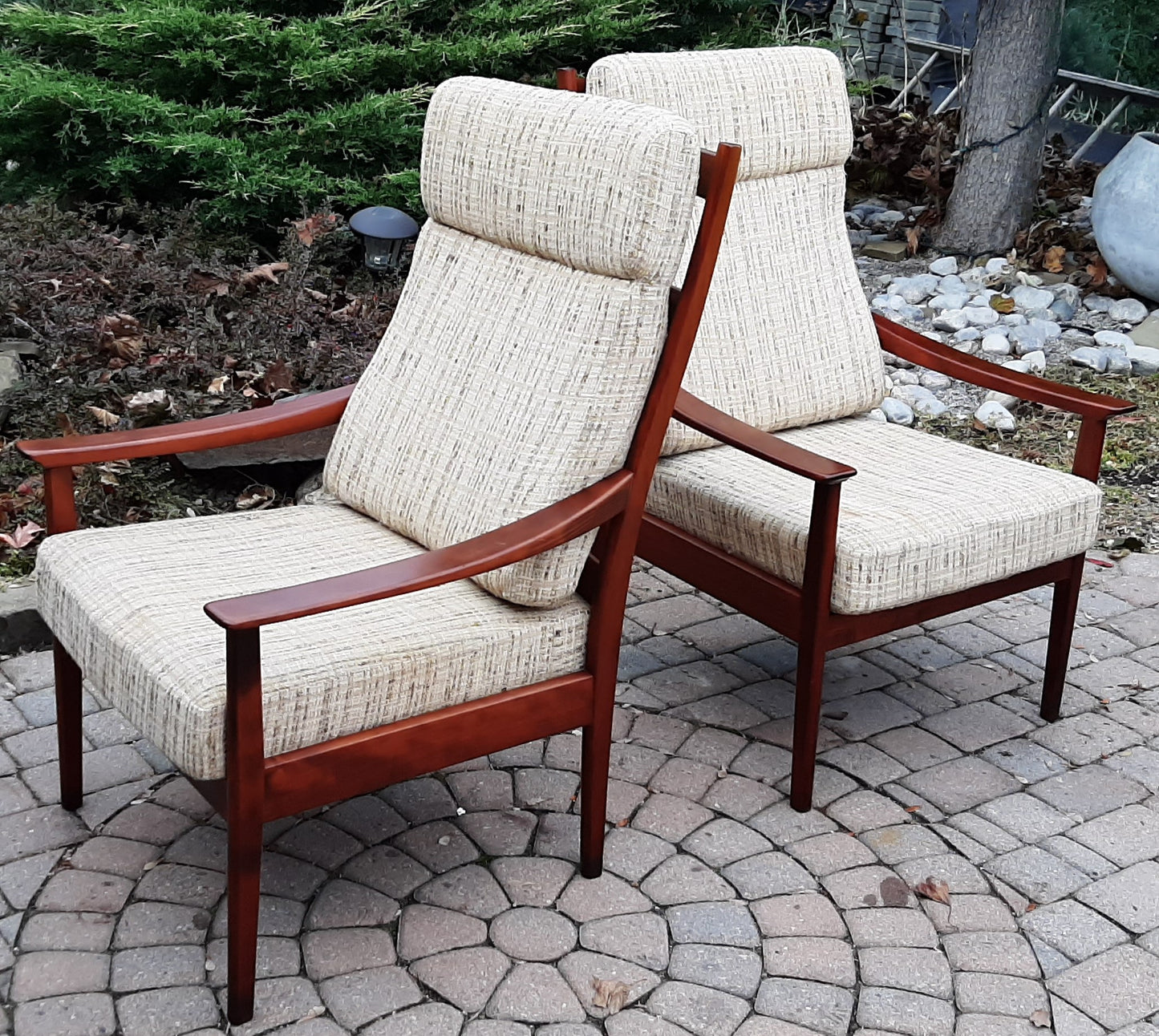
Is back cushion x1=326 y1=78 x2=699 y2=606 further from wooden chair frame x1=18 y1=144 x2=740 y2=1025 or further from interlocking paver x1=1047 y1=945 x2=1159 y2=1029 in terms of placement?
interlocking paver x1=1047 y1=945 x2=1159 y2=1029

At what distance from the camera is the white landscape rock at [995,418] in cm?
499

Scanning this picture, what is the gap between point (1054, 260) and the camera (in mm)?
6359

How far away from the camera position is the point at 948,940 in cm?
242

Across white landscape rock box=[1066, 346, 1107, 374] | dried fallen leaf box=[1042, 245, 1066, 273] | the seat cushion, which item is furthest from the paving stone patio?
dried fallen leaf box=[1042, 245, 1066, 273]

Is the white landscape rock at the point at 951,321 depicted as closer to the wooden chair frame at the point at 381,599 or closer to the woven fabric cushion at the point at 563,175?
the woven fabric cushion at the point at 563,175

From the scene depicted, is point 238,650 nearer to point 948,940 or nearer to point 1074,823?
point 948,940

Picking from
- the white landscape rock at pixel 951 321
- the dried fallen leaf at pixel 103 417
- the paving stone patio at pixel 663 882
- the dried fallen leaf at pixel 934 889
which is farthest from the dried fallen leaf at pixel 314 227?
the dried fallen leaf at pixel 934 889

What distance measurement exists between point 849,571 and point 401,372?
0.98 metres

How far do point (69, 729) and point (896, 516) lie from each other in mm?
1711

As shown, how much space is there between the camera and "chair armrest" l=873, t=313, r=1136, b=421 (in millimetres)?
3075

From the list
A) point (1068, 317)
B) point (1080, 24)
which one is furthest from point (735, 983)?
point (1080, 24)

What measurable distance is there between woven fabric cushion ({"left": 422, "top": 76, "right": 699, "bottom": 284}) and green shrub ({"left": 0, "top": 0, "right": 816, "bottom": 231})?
2704 mm

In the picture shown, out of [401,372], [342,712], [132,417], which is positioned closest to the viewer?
[342,712]

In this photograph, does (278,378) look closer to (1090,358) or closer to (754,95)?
(754,95)
